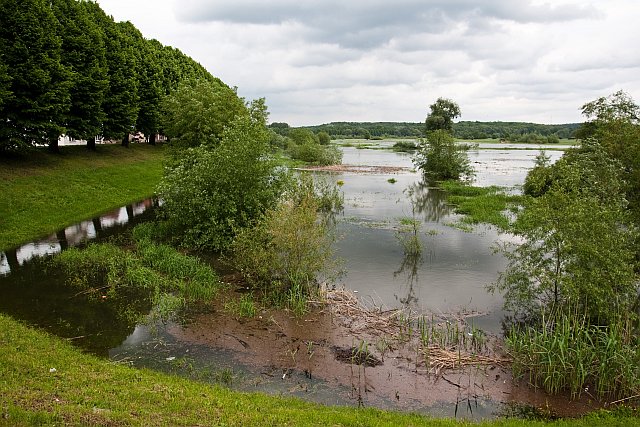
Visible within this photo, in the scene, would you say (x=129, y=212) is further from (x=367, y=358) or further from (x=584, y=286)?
(x=584, y=286)

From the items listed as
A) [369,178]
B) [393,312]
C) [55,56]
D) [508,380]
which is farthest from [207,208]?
[369,178]

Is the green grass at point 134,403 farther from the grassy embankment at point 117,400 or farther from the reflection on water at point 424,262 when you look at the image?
→ the reflection on water at point 424,262

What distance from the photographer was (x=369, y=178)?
60156 millimetres

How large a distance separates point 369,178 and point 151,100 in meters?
26.5

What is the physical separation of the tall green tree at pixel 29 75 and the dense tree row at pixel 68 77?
51 mm

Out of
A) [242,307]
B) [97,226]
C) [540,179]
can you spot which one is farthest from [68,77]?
[540,179]

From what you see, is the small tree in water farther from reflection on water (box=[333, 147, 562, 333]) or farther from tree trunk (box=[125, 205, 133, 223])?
tree trunk (box=[125, 205, 133, 223])

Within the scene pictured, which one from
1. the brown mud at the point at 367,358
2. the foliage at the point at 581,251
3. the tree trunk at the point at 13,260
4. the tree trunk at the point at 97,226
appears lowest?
the brown mud at the point at 367,358

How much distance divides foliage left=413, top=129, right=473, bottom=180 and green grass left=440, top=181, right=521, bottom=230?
661 centimetres

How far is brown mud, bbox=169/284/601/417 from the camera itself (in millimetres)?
10945

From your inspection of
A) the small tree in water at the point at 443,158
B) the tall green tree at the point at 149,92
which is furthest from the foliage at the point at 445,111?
the tall green tree at the point at 149,92

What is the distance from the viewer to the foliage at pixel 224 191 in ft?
71.8

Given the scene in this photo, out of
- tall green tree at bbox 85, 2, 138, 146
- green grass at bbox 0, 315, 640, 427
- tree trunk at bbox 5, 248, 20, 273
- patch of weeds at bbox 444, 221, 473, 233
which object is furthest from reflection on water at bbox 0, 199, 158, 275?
patch of weeds at bbox 444, 221, 473, 233

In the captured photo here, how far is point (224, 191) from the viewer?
22.3 meters
